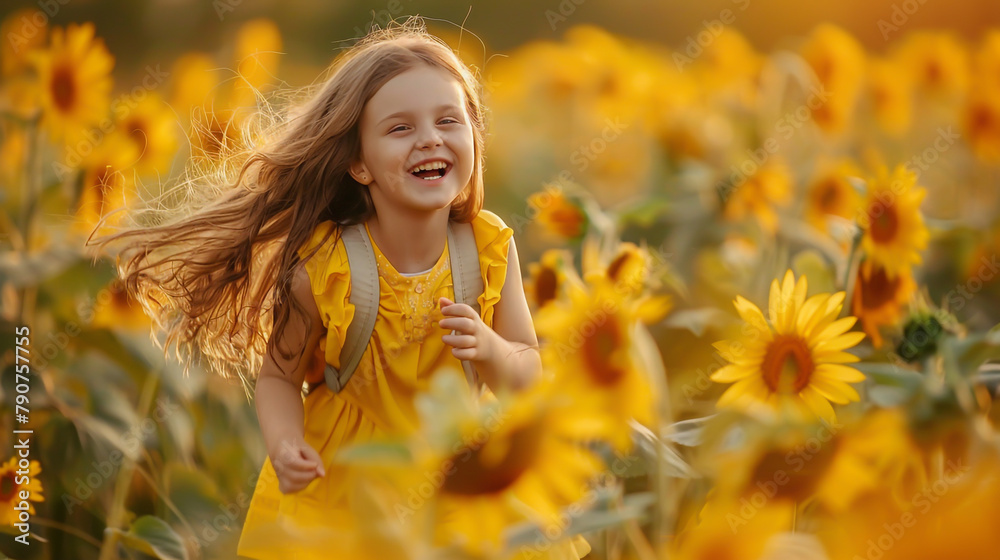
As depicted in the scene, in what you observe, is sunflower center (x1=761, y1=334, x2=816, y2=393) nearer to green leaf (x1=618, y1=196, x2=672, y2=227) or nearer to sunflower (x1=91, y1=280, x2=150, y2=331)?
green leaf (x1=618, y1=196, x2=672, y2=227)

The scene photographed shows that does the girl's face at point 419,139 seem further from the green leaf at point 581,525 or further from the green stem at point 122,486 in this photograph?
the green stem at point 122,486

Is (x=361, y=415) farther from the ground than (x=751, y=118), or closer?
closer

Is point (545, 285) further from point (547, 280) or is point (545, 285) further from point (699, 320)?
point (699, 320)

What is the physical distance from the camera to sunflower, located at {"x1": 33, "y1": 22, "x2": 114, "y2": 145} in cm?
162

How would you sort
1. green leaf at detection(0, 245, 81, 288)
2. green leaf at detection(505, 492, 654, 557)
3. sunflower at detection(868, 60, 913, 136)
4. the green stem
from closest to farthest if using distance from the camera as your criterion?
green leaf at detection(505, 492, 654, 557) → the green stem → green leaf at detection(0, 245, 81, 288) → sunflower at detection(868, 60, 913, 136)

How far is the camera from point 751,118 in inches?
65.9

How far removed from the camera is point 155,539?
1221 millimetres

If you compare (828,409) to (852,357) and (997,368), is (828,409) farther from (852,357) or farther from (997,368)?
(997,368)

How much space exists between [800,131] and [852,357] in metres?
0.74

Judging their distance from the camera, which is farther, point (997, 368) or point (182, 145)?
point (182, 145)

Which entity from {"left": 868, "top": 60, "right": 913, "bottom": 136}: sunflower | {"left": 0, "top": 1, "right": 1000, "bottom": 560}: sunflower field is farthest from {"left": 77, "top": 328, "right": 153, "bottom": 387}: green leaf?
{"left": 868, "top": 60, "right": 913, "bottom": 136}: sunflower

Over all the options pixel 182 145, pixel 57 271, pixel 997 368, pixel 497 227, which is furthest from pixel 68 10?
pixel 997 368

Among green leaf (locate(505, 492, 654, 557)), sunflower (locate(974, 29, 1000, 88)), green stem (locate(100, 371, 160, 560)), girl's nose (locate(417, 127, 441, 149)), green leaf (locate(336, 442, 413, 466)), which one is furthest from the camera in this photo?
sunflower (locate(974, 29, 1000, 88))

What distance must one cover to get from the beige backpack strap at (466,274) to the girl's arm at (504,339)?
0.03 meters
